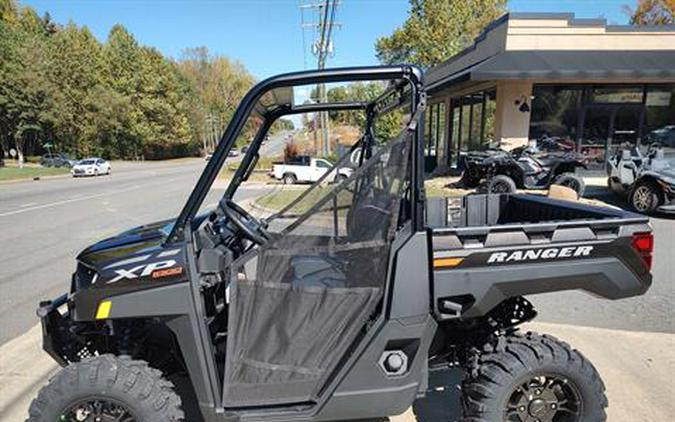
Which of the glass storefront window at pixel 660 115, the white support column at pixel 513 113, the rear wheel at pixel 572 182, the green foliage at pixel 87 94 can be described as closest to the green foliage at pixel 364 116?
the rear wheel at pixel 572 182

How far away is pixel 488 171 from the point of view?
12.1 metres

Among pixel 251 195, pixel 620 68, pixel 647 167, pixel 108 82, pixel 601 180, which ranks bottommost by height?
pixel 601 180

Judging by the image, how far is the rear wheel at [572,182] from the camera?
→ 1095 centimetres

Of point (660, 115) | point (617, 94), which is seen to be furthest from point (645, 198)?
point (660, 115)

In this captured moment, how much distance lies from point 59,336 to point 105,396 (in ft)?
2.21

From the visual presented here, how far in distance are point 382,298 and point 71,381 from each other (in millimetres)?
1542

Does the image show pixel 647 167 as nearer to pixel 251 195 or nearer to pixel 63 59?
pixel 251 195

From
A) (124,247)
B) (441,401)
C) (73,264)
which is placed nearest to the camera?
(124,247)

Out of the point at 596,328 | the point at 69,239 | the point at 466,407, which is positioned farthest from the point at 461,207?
the point at 69,239

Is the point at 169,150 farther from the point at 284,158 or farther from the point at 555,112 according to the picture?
the point at 284,158

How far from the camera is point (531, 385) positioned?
2.45m

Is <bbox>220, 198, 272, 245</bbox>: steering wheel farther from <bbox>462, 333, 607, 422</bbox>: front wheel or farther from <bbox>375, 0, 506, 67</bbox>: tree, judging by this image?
<bbox>375, 0, 506, 67</bbox>: tree

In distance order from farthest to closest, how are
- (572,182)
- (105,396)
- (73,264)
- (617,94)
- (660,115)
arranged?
(660,115) → (617,94) → (572,182) → (73,264) → (105,396)

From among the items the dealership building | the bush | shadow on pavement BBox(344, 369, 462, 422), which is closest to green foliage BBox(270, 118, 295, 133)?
shadow on pavement BBox(344, 369, 462, 422)
